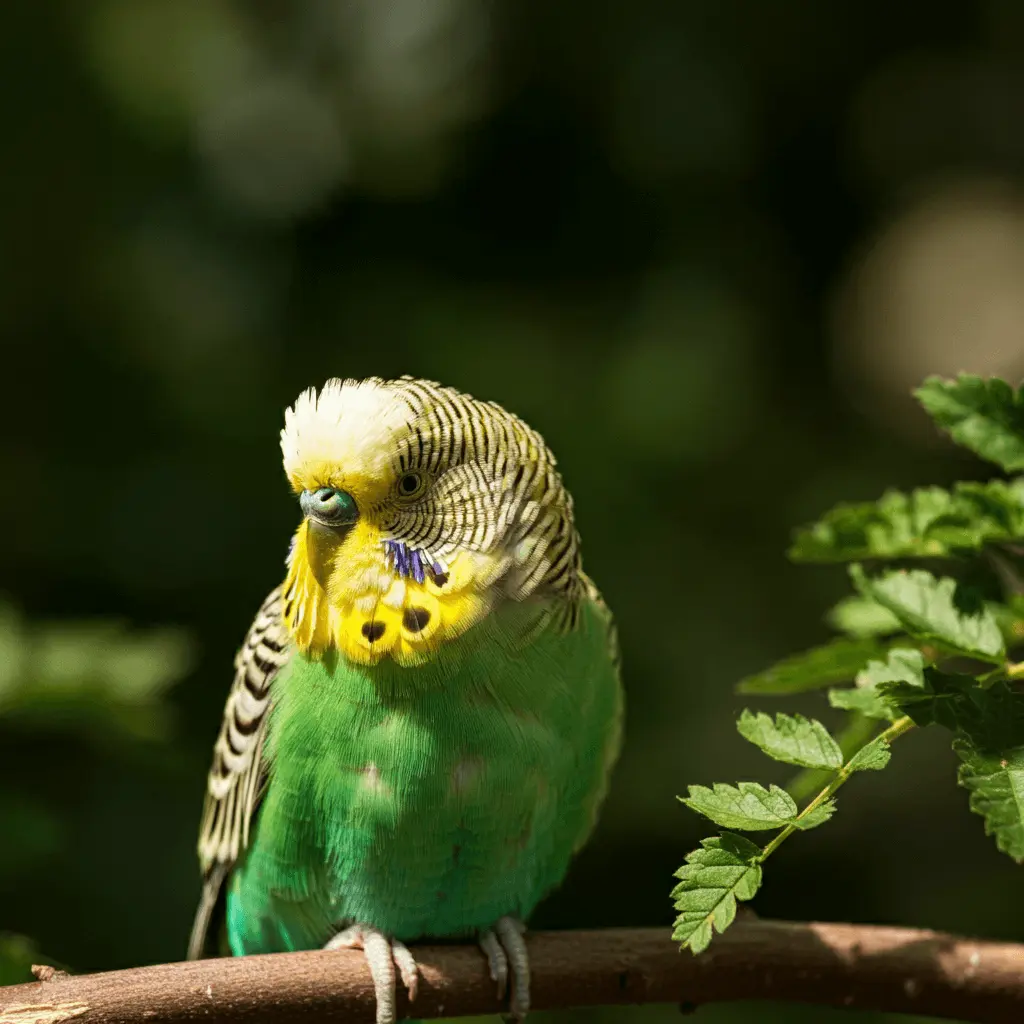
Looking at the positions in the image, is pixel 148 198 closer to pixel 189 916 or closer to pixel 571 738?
pixel 189 916

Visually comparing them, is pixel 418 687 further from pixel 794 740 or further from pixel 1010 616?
pixel 1010 616

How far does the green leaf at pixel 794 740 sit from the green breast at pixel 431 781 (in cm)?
67

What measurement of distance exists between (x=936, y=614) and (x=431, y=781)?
3.14 feet

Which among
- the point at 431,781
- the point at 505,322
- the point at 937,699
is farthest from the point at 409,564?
the point at 505,322

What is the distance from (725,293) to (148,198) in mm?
2189

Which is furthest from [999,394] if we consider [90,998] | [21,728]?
[21,728]

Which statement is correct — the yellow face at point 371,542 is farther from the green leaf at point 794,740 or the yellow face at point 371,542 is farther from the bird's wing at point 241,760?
the green leaf at point 794,740

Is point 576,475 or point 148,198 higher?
point 148,198

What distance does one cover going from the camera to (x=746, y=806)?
5.90 ft

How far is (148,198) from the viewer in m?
4.74

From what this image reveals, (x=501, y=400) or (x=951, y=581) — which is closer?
(x=951, y=581)

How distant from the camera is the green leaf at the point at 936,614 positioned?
2.07 m

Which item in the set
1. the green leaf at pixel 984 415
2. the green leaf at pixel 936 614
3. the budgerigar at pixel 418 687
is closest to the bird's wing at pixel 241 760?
the budgerigar at pixel 418 687

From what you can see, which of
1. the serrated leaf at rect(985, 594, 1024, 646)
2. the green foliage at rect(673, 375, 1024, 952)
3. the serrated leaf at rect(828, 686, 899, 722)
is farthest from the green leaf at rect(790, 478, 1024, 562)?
the serrated leaf at rect(828, 686, 899, 722)
